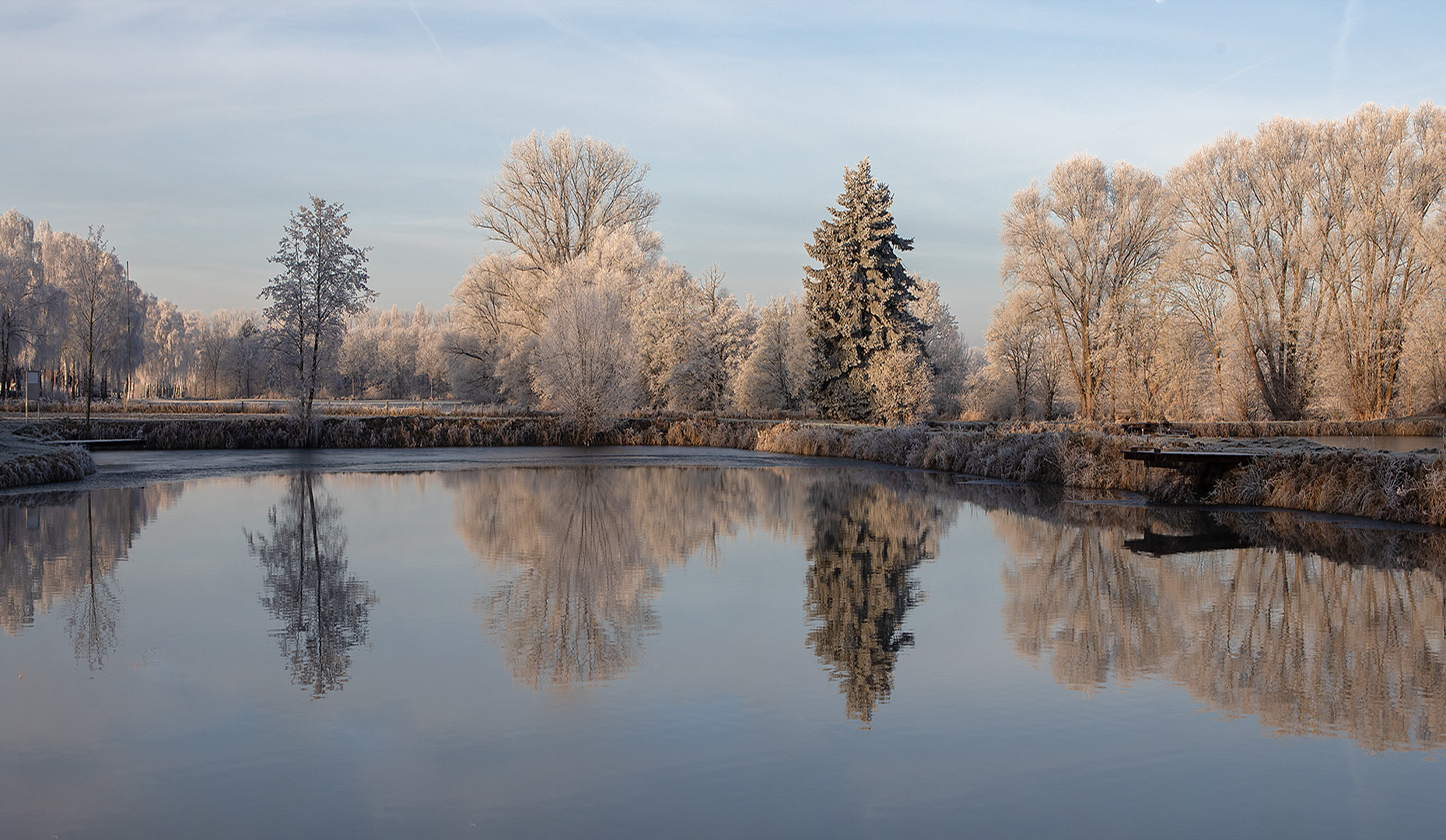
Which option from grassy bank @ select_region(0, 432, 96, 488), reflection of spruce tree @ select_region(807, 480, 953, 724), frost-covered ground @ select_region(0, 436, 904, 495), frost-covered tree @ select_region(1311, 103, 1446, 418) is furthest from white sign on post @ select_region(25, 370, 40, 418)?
frost-covered tree @ select_region(1311, 103, 1446, 418)

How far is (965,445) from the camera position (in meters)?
25.3

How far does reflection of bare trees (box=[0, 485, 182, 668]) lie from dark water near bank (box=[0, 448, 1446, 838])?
0.21 feet

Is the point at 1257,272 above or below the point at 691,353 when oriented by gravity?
above

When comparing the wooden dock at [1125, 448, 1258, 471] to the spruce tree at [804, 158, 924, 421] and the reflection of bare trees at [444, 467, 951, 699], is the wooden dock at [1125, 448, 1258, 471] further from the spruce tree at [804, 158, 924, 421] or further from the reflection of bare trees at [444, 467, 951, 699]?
the spruce tree at [804, 158, 924, 421]

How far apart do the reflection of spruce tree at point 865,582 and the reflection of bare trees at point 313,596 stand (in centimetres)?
343

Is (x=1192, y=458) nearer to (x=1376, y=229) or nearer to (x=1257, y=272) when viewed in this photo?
(x=1376, y=229)

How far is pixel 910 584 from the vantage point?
10.3m

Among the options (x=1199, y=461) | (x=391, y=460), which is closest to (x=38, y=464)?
(x=391, y=460)

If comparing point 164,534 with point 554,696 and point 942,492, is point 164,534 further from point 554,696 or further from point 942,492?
point 942,492

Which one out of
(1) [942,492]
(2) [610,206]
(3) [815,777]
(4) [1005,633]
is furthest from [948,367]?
(3) [815,777]

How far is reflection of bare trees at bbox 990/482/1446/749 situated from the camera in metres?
6.39

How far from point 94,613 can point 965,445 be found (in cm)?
2020

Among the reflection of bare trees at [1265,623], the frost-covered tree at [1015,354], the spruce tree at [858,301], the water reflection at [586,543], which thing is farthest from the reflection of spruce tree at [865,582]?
the frost-covered tree at [1015,354]

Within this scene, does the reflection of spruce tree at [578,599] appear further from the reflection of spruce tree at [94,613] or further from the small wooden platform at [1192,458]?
the small wooden platform at [1192,458]
